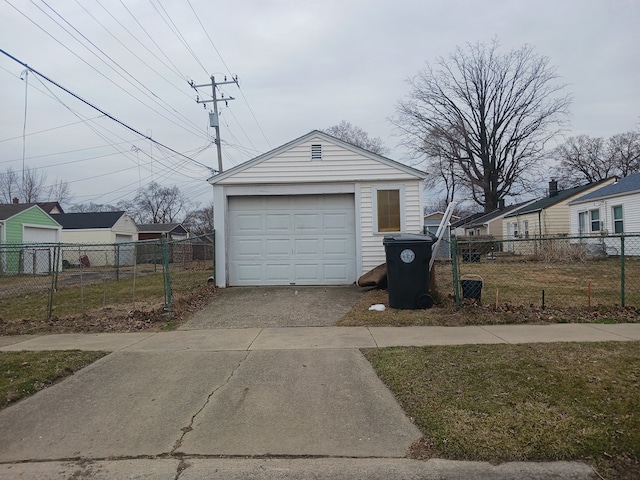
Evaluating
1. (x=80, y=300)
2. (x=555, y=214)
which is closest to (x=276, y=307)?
(x=80, y=300)

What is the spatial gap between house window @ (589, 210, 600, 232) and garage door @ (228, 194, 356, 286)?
1907cm

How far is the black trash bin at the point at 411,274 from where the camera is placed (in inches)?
345

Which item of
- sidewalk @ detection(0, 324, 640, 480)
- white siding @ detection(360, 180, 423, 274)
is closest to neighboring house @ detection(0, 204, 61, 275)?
white siding @ detection(360, 180, 423, 274)

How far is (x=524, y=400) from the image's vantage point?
4.18m

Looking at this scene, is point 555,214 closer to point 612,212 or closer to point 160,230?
point 612,212

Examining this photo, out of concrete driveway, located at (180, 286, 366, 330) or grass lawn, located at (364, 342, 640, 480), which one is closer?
grass lawn, located at (364, 342, 640, 480)

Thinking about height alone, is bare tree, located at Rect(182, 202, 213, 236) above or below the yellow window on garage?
above

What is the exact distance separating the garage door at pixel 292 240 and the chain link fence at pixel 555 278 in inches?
113

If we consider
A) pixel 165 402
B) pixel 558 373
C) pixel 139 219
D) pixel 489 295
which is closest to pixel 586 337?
pixel 558 373

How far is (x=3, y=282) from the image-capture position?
16.0 meters

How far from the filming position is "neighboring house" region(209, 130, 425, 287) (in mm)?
12148

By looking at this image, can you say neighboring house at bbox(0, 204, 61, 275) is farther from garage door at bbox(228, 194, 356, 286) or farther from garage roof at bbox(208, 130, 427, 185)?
garage roof at bbox(208, 130, 427, 185)

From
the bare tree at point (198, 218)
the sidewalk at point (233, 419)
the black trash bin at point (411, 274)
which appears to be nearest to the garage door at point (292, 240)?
the black trash bin at point (411, 274)

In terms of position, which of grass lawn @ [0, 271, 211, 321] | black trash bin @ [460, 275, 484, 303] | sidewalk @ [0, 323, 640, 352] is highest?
black trash bin @ [460, 275, 484, 303]
